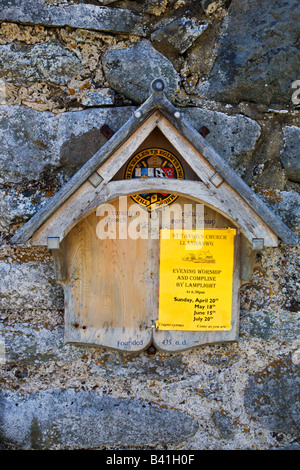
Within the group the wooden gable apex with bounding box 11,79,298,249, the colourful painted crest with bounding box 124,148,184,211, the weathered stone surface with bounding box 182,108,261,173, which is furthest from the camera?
the weathered stone surface with bounding box 182,108,261,173

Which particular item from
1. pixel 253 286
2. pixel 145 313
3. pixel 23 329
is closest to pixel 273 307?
pixel 253 286

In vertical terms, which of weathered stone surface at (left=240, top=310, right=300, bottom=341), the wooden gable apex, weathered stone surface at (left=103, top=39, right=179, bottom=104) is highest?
weathered stone surface at (left=103, top=39, right=179, bottom=104)

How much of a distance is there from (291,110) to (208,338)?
983 mm

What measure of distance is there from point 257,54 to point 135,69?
0.49m

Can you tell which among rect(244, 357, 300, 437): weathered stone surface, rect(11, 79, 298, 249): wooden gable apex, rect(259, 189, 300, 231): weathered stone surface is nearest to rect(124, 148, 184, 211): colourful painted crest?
rect(11, 79, 298, 249): wooden gable apex

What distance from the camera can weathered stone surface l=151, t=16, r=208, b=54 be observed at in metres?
1.52

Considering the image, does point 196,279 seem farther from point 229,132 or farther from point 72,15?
point 72,15

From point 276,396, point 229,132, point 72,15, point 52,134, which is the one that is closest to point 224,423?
point 276,396

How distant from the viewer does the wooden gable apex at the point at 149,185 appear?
1.25m

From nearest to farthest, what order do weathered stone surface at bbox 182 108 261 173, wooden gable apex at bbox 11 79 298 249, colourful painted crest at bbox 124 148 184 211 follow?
wooden gable apex at bbox 11 79 298 249
colourful painted crest at bbox 124 148 184 211
weathered stone surface at bbox 182 108 261 173

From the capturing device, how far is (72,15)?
1.49 metres

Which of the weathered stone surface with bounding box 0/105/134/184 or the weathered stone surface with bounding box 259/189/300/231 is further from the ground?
the weathered stone surface with bounding box 0/105/134/184

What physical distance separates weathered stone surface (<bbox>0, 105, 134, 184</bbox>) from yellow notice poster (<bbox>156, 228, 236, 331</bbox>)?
0.46 m

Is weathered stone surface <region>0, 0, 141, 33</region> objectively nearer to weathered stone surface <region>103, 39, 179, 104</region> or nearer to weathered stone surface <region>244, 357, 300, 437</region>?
weathered stone surface <region>103, 39, 179, 104</region>
